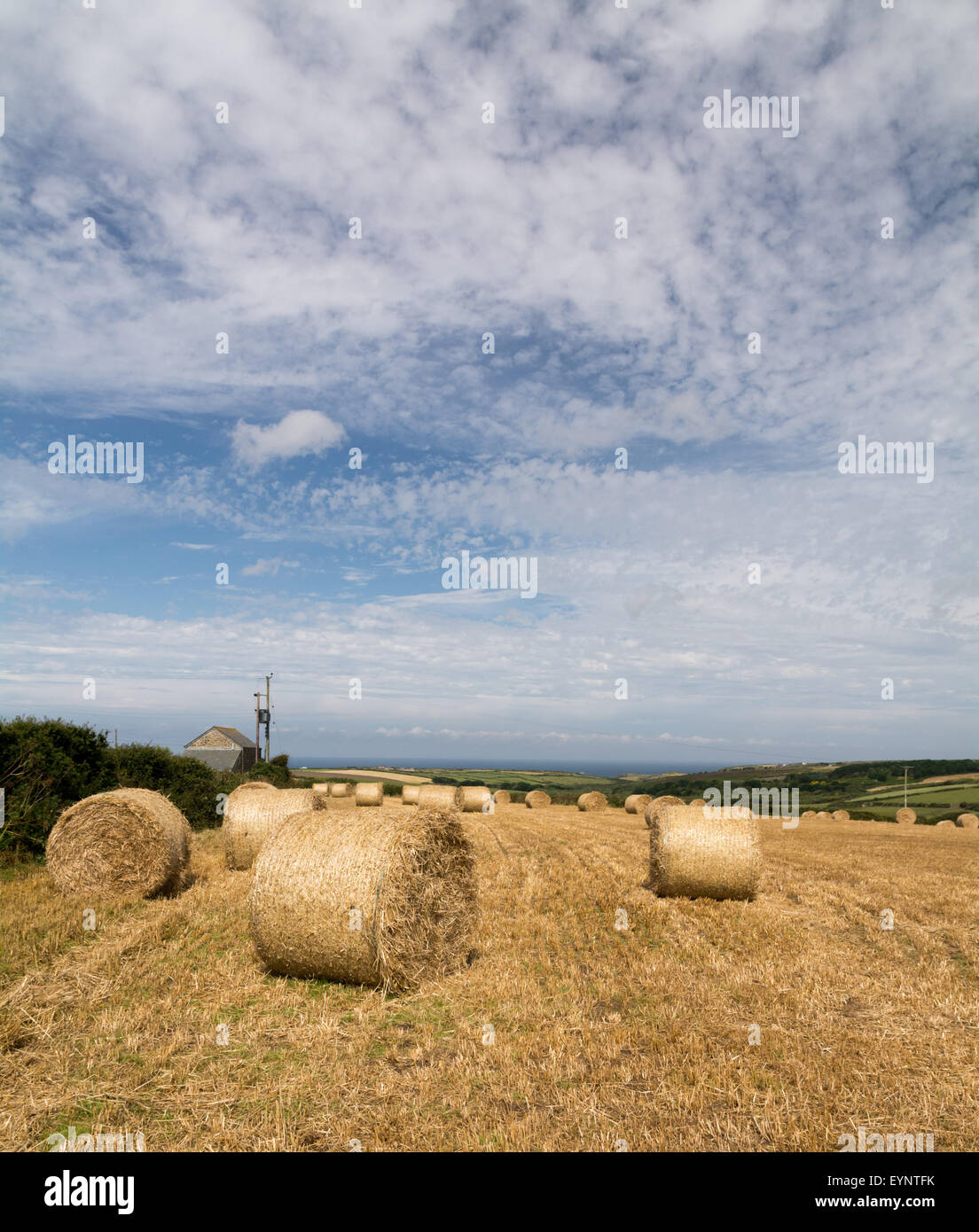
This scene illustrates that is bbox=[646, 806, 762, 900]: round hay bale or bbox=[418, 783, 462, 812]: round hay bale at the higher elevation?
bbox=[646, 806, 762, 900]: round hay bale

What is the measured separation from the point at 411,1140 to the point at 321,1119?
63cm

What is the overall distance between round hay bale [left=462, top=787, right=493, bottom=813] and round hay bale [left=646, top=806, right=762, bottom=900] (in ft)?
66.4

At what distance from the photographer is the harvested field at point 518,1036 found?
4.36m

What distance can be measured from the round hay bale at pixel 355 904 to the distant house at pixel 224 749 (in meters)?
50.5

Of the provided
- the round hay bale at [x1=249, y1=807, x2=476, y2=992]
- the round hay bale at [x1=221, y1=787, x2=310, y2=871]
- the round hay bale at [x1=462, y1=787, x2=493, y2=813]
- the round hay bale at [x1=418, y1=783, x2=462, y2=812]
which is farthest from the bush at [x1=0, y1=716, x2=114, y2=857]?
the round hay bale at [x1=462, y1=787, x2=493, y2=813]

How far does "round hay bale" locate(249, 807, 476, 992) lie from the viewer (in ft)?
23.3

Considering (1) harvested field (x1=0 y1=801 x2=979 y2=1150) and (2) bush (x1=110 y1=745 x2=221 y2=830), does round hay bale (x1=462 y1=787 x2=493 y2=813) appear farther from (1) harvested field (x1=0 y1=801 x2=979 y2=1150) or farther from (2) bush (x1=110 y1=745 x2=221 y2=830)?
(1) harvested field (x1=0 y1=801 x2=979 y2=1150)

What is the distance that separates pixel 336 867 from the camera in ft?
24.3

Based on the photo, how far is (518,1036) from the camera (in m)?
5.63

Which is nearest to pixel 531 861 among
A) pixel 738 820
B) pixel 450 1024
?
pixel 738 820

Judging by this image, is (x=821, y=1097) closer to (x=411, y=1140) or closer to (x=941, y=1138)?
(x=941, y=1138)

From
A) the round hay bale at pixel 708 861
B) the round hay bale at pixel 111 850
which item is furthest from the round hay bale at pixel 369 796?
the round hay bale at pixel 708 861

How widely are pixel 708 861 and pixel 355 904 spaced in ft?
21.9

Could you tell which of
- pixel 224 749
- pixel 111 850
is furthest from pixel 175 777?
pixel 224 749
